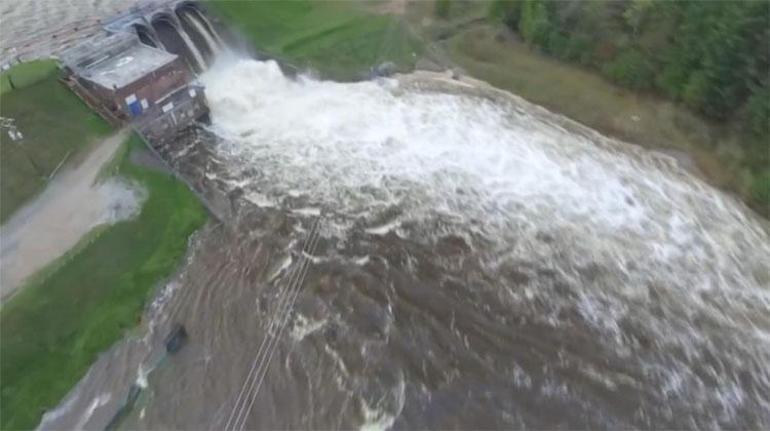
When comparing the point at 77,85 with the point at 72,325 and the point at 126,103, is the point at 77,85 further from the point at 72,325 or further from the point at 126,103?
the point at 72,325

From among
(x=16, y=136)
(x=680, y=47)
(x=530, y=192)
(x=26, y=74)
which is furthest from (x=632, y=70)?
(x=26, y=74)

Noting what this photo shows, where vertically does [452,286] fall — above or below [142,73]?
below

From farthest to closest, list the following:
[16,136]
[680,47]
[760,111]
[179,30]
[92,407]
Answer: [179,30] → [680,47] → [16,136] → [760,111] → [92,407]

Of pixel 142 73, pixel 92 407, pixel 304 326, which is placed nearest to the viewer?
pixel 92 407


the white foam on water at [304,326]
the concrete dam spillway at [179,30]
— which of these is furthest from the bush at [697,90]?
the concrete dam spillway at [179,30]

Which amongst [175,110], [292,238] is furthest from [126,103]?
[292,238]

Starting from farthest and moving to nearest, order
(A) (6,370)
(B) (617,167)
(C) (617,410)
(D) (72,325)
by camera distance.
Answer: (B) (617,167) < (D) (72,325) < (A) (6,370) < (C) (617,410)

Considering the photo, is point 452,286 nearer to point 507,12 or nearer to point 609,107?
point 609,107
